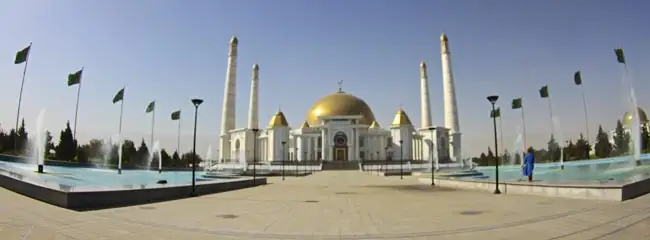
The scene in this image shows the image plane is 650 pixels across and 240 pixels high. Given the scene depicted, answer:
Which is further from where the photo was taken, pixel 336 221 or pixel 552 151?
pixel 552 151

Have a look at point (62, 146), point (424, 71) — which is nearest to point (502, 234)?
point (62, 146)

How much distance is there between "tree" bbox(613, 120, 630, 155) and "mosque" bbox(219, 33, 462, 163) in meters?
32.0

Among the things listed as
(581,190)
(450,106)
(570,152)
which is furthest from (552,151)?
(581,190)

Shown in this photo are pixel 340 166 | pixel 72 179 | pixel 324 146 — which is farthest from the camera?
pixel 324 146

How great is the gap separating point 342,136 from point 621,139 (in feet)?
171

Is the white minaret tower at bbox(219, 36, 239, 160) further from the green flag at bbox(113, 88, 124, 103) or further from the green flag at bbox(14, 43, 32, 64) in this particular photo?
the green flag at bbox(14, 43, 32, 64)

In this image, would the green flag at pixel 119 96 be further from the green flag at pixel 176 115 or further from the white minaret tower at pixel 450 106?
the white minaret tower at pixel 450 106

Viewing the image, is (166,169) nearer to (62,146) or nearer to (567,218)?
(62,146)

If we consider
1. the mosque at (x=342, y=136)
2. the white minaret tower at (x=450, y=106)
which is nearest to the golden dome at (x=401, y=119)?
the mosque at (x=342, y=136)

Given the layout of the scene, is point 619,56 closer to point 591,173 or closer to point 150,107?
point 591,173

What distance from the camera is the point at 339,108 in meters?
74.4

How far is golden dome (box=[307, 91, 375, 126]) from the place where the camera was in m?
73.6

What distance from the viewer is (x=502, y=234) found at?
20.7ft

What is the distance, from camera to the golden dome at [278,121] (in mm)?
63994
